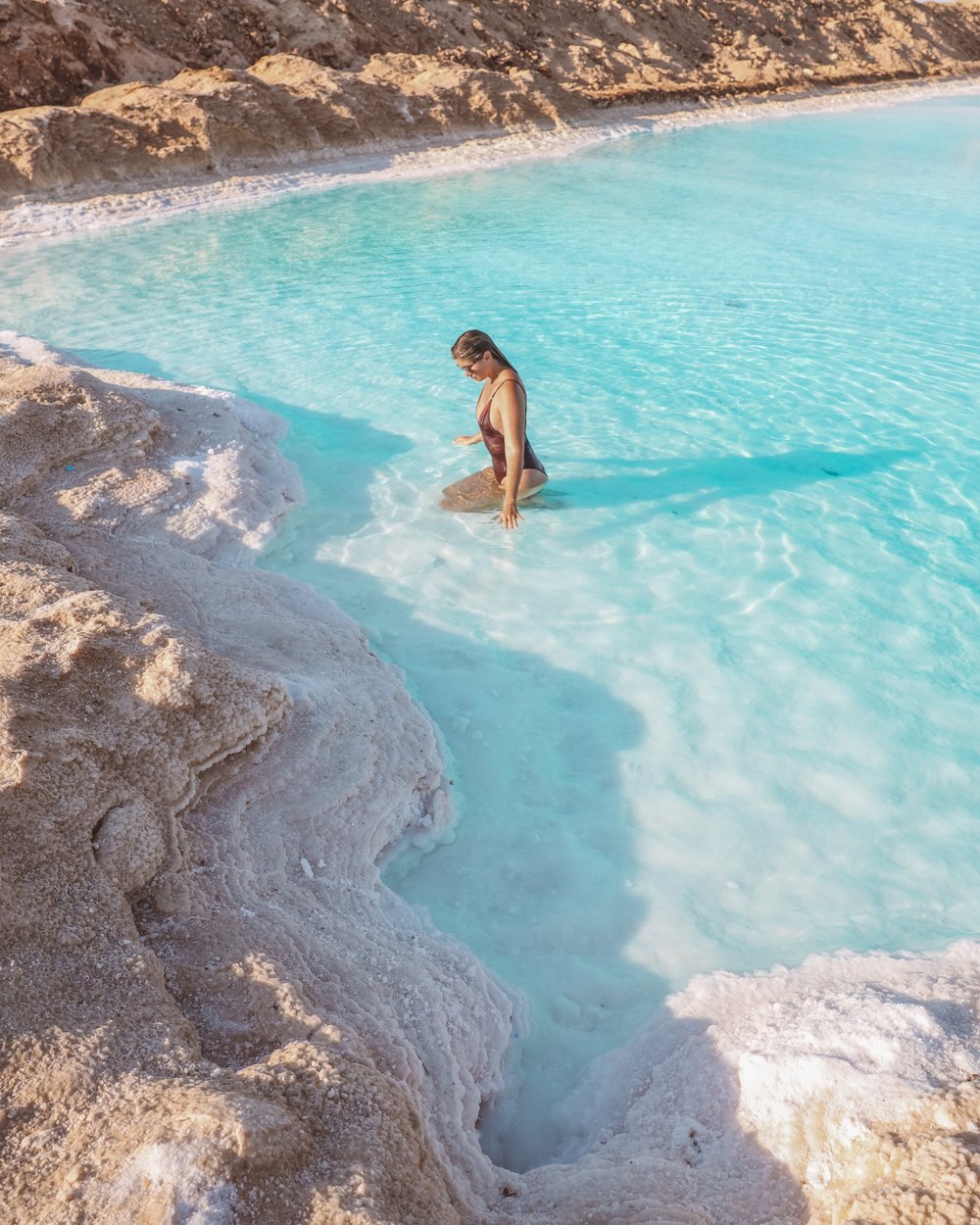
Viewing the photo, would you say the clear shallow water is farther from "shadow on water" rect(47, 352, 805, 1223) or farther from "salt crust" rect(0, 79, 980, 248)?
"salt crust" rect(0, 79, 980, 248)

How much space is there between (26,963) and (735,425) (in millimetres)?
6033

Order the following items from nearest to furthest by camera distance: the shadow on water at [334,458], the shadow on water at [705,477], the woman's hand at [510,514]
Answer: the woman's hand at [510,514]
the shadow on water at [334,458]
the shadow on water at [705,477]

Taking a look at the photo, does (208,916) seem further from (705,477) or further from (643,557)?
(705,477)

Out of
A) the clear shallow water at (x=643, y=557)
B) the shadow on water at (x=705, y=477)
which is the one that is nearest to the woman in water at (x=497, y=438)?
the clear shallow water at (x=643, y=557)

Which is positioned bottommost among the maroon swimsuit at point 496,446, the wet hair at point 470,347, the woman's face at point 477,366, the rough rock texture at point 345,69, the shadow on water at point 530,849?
the shadow on water at point 530,849

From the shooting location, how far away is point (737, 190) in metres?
14.1

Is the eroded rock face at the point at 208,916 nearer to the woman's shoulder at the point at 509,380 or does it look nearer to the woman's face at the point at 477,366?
the woman's face at the point at 477,366

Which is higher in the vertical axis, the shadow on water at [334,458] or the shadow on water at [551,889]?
the shadow on water at [334,458]

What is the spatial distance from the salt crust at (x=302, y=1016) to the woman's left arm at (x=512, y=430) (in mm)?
1675

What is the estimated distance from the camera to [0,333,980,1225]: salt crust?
175 centimetres

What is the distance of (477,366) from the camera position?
15.4 feet

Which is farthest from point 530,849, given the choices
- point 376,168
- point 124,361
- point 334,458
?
point 376,168

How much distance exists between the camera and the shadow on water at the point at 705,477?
19.1 ft

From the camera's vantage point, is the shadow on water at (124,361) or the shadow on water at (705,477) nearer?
the shadow on water at (705,477)
